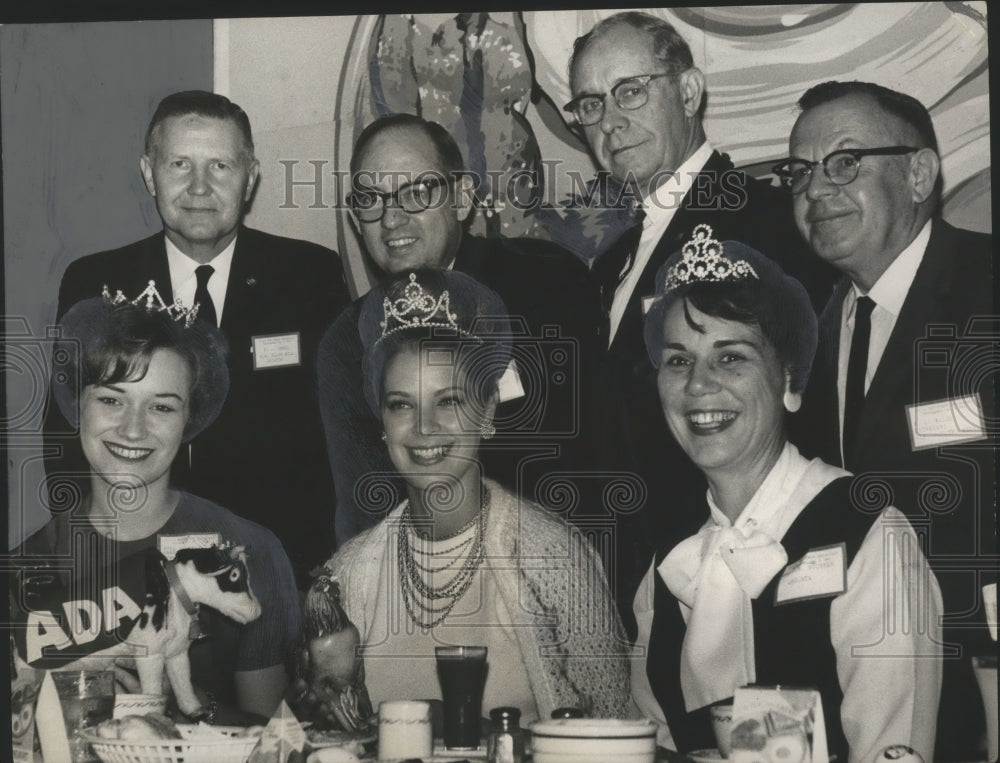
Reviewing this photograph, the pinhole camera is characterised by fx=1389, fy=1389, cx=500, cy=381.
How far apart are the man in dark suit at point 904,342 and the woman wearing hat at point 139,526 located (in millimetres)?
1299

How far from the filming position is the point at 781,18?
320cm

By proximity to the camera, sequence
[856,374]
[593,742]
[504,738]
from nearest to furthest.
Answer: [593,742], [504,738], [856,374]

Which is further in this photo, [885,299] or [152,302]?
[152,302]

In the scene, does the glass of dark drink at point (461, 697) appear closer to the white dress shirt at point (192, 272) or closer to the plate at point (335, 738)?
the plate at point (335, 738)

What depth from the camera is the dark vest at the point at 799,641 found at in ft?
9.96

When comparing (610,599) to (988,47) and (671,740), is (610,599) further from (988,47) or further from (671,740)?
(988,47)

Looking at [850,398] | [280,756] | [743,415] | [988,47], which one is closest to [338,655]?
[280,756]

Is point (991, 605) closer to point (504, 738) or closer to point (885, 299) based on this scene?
point (885, 299)

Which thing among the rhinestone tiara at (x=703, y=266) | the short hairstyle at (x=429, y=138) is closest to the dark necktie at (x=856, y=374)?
the rhinestone tiara at (x=703, y=266)

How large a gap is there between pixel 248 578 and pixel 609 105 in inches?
53.8

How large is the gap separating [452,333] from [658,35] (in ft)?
2.72

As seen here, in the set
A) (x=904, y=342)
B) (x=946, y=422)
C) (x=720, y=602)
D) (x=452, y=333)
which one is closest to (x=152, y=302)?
(x=452, y=333)

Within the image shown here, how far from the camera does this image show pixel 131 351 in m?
3.21

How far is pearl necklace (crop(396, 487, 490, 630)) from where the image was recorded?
10.4ft
